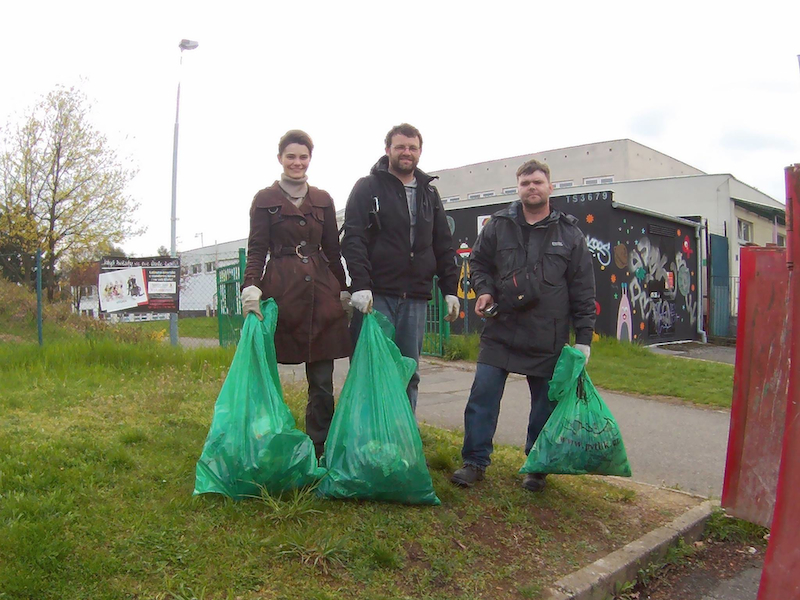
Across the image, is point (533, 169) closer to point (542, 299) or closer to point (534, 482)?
point (542, 299)

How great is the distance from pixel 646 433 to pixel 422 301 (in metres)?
3.02

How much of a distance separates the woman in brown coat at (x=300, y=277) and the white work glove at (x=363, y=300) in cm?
12

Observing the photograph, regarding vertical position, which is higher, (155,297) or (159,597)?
(155,297)

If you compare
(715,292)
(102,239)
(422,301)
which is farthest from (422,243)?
(102,239)

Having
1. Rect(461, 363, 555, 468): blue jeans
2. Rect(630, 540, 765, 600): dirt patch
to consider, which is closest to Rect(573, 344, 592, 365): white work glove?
Rect(461, 363, 555, 468): blue jeans

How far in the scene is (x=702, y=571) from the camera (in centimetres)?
312

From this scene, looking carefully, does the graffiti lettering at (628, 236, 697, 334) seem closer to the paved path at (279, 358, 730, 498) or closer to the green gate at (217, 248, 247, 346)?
the paved path at (279, 358, 730, 498)

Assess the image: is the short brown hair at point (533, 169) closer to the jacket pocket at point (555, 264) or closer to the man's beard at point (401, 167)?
the jacket pocket at point (555, 264)

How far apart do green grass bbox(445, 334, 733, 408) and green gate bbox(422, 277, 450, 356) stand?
0.14 metres

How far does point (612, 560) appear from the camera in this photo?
9.52ft

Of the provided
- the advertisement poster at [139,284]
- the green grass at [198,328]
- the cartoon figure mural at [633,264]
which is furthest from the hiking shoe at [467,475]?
the green grass at [198,328]

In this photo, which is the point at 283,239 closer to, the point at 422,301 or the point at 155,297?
the point at 422,301

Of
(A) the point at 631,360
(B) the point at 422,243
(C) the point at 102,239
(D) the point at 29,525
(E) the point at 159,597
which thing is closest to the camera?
(E) the point at 159,597

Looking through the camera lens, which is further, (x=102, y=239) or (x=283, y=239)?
(x=102, y=239)
